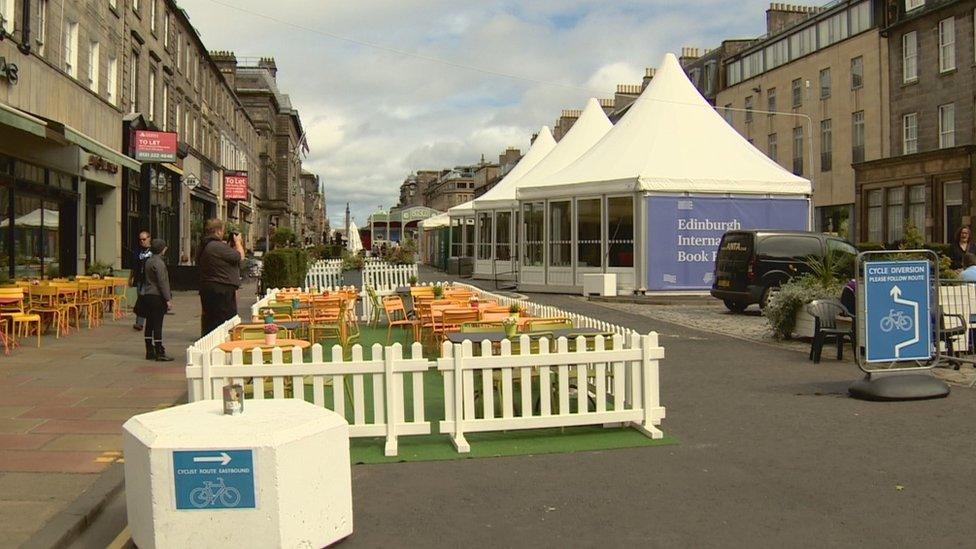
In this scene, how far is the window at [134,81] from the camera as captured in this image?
25.4m

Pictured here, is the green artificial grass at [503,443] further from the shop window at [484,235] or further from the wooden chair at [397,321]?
the shop window at [484,235]

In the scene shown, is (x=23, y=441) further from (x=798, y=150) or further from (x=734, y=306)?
(x=798, y=150)

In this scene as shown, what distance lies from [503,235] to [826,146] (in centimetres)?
1882

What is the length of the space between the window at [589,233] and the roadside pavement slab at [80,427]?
17.2 metres

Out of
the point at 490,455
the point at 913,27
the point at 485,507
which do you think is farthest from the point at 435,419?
the point at 913,27

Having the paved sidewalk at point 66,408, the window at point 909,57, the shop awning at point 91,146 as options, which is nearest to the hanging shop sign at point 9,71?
A: the shop awning at point 91,146

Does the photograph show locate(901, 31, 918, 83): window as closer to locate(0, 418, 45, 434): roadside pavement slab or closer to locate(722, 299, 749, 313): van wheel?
locate(722, 299, 749, 313): van wheel

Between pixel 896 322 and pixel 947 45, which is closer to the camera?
pixel 896 322

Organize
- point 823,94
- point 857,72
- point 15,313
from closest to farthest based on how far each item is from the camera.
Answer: point 15,313
point 857,72
point 823,94

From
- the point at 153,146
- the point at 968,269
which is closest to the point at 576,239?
the point at 153,146

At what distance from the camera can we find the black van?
17094 mm

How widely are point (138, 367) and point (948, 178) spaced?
104ft

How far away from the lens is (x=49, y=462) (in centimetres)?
589

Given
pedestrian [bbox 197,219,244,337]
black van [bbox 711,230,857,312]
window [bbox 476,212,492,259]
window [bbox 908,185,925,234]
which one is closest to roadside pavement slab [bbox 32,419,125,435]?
pedestrian [bbox 197,219,244,337]
